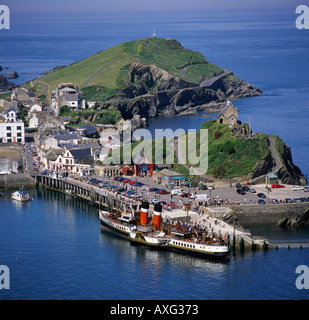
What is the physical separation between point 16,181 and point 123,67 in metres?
76.5

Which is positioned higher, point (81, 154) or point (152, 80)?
point (152, 80)

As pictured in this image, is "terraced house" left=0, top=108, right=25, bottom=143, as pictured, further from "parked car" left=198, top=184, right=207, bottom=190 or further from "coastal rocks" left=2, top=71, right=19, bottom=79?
"coastal rocks" left=2, top=71, right=19, bottom=79

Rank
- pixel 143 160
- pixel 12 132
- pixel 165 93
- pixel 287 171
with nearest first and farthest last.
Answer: pixel 287 171
pixel 143 160
pixel 12 132
pixel 165 93

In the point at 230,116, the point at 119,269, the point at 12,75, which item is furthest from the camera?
the point at 12,75

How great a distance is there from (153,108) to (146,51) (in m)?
29.5

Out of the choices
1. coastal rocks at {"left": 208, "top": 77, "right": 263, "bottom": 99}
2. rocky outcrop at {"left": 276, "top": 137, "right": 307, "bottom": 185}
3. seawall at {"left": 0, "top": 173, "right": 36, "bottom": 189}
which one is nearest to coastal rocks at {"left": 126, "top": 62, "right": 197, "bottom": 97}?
coastal rocks at {"left": 208, "top": 77, "right": 263, "bottom": 99}

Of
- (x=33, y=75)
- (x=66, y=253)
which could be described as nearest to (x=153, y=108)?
(x=33, y=75)

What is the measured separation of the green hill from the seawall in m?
56.7

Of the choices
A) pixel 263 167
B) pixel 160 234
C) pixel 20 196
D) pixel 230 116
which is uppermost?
pixel 230 116

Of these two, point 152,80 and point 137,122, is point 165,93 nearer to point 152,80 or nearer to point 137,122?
point 152,80

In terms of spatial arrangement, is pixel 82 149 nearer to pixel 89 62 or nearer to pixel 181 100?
pixel 181 100

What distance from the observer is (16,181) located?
300 ft

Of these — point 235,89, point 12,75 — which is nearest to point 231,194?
point 235,89

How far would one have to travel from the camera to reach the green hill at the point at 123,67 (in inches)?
6078
